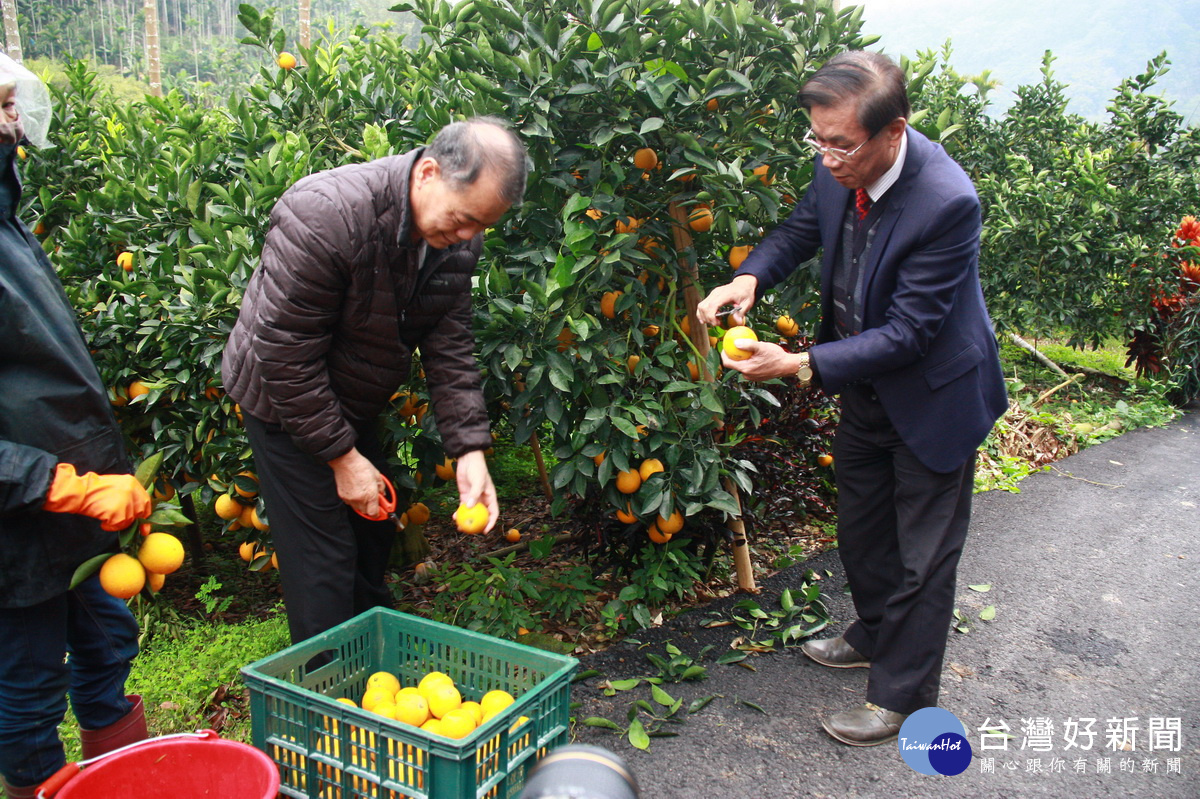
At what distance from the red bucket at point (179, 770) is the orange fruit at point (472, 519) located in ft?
2.28

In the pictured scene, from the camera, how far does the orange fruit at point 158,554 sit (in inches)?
83.7

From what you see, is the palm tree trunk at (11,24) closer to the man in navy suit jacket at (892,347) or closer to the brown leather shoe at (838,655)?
the man in navy suit jacket at (892,347)

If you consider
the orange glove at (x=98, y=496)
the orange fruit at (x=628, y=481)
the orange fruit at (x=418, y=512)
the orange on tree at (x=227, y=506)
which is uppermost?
the orange glove at (x=98, y=496)

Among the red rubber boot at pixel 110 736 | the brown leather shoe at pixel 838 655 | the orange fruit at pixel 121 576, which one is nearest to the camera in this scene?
the orange fruit at pixel 121 576

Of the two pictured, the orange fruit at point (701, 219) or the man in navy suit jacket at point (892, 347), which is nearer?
the man in navy suit jacket at point (892, 347)

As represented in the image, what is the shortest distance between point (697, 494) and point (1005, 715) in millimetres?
1268

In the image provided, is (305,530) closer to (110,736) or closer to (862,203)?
(110,736)

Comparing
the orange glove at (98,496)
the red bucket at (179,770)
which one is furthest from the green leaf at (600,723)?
the orange glove at (98,496)

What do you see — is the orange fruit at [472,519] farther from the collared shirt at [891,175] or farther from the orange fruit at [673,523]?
the collared shirt at [891,175]

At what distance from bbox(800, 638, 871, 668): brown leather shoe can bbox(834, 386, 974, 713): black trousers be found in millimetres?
399

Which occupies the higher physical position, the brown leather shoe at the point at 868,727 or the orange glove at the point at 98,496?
the orange glove at the point at 98,496

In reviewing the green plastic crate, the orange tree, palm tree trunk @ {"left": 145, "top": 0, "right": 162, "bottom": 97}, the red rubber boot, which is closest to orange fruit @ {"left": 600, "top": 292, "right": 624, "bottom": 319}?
the orange tree

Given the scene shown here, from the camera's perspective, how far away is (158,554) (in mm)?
2125

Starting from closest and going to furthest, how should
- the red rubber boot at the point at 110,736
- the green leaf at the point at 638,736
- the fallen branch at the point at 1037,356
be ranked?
the red rubber boot at the point at 110,736 < the green leaf at the point at 638,736 < the fallen branch at the point at 1037,356
